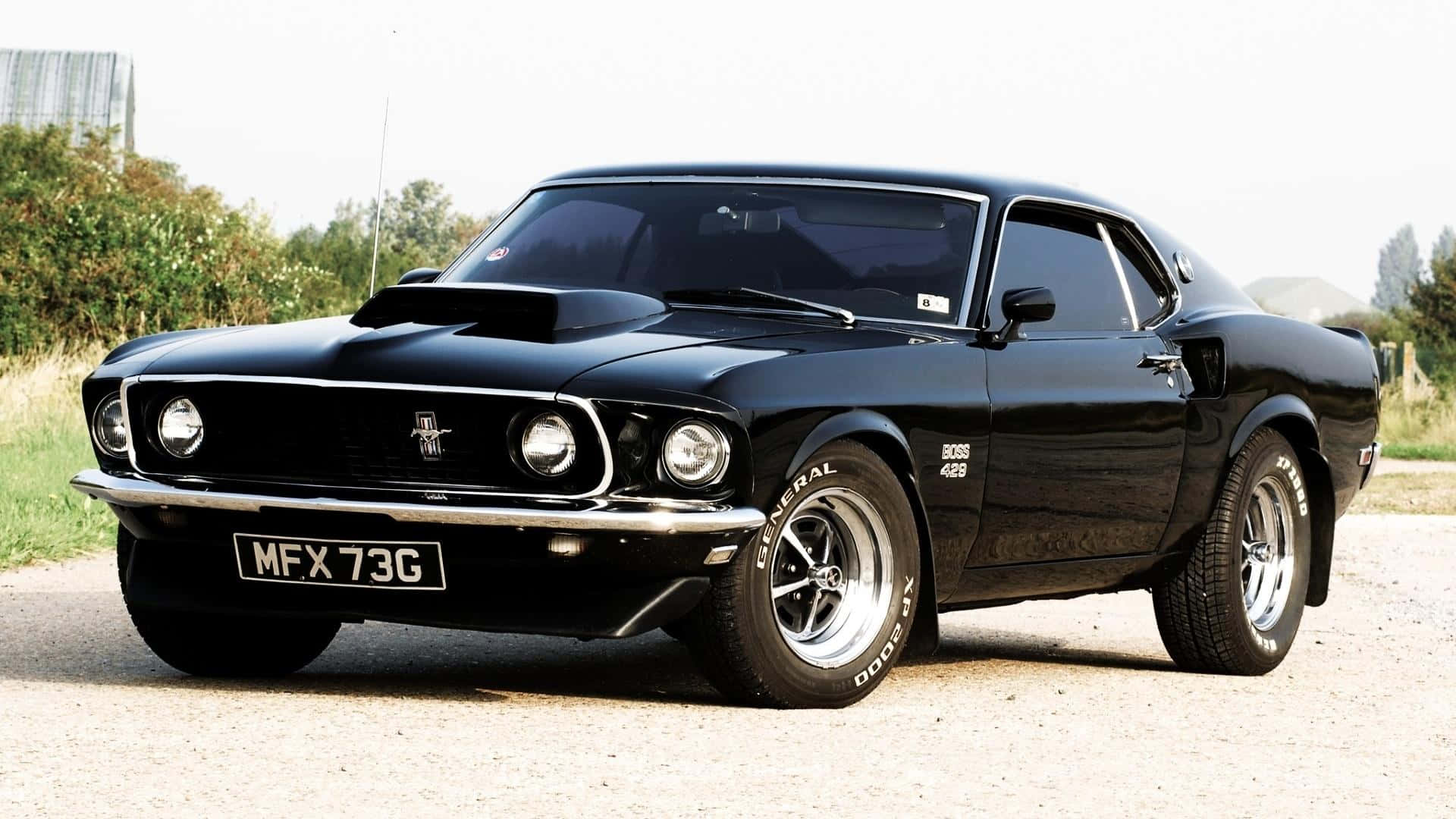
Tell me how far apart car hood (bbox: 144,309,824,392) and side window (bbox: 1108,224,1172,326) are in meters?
1.78

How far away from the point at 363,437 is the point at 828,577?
1358 mm

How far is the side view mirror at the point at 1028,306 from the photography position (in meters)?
6.89

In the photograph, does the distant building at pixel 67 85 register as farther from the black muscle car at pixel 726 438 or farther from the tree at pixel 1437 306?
the black muscle car at pixel 726 438

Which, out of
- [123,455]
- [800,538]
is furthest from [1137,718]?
[123,455]

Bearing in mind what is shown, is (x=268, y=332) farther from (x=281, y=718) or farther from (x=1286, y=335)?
(x=1286, y=335)

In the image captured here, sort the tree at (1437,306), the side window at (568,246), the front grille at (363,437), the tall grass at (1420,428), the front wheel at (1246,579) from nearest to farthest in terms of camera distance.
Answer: the front grille at (363,437) → the side window at (568,246) → the front wheel at (1246,579) → the tall grass at (1420,428) → the tree at (1437,306)

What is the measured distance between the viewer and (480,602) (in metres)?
5.88

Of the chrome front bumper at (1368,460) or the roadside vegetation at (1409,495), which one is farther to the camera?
the roadside vegetation at (1409,495)

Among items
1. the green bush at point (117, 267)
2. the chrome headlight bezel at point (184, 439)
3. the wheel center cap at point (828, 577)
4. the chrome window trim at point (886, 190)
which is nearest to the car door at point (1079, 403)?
the chrome window trim at point (886, 190)

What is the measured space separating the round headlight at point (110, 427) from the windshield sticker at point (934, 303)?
2.42 meters

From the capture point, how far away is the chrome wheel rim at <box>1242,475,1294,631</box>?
829 centimetres

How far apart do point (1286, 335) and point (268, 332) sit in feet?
Result: 12.7

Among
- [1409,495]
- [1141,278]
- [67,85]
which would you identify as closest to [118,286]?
[1409,495]

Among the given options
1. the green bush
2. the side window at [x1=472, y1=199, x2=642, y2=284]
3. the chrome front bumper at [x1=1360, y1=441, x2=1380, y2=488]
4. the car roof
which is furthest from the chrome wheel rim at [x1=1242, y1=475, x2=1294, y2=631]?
the green bush
